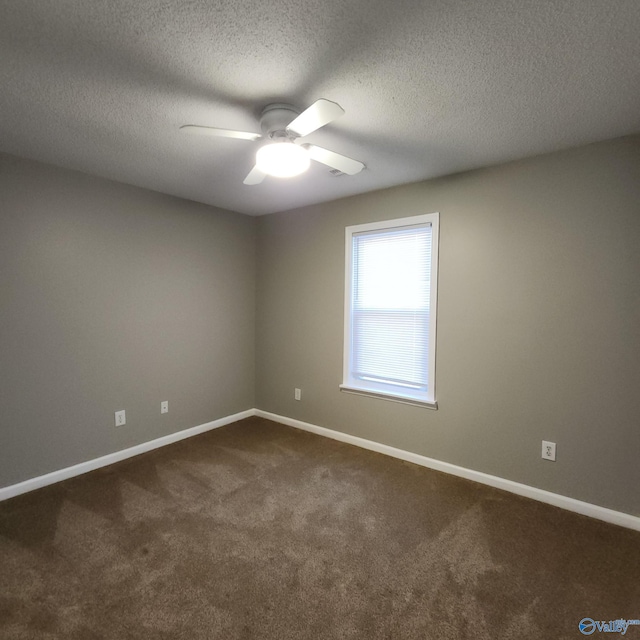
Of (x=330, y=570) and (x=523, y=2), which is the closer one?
(x=523, y=2)

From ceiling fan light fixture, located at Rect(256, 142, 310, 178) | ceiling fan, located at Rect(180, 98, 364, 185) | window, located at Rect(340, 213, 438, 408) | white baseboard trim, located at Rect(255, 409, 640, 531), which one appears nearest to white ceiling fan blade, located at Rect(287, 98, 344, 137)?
ceiling fan, located at Rect(180, 98, 364, 185)

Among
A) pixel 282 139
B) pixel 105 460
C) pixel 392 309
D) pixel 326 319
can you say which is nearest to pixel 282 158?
pixel 282 139

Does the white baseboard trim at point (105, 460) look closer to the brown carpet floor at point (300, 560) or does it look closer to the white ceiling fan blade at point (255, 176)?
the brown carpet floor at point (300, 560)

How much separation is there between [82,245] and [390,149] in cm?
241

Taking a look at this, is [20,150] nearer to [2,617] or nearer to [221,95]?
[221,95]

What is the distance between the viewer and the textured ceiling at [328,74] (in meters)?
1.25

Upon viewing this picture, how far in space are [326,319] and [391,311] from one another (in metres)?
0.70

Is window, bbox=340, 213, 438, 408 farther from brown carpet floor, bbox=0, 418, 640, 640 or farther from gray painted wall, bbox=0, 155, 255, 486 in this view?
gray painted wall, bbox=0, 155, 255, 486

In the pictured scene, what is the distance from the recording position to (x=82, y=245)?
276 centimetres

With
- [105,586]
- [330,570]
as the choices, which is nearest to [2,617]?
[105,586]

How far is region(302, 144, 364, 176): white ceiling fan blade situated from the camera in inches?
73.4

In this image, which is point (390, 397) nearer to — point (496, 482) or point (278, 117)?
point (496, 482)

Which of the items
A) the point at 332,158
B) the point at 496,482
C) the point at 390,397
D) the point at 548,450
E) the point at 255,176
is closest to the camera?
the point at 332,158

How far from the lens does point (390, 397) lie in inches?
124
